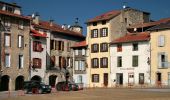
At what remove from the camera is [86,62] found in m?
81.4

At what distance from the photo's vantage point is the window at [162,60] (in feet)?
223

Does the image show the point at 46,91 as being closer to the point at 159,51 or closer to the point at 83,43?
the point at 159,51

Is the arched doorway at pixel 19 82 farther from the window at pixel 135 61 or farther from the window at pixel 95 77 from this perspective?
the window at pixel 135 61

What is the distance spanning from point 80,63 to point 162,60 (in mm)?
19384

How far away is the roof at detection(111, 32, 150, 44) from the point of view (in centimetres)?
7178

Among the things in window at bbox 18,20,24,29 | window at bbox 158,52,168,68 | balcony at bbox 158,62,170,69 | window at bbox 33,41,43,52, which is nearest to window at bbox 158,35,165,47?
window at bbox 158,52,168,68

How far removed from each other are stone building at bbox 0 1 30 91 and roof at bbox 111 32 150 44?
56.3ft

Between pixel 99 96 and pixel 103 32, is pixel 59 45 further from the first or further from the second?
pixel 99 96

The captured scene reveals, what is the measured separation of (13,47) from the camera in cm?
6706

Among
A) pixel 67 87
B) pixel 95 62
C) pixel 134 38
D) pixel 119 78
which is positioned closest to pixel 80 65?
pixel 95 62

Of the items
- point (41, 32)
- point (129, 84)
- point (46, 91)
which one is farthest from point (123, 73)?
point (46, 91)

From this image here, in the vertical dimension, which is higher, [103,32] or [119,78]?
[103,32]

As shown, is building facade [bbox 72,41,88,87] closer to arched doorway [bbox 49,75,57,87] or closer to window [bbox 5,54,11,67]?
arched doorway [bbox 49,75,57,87]

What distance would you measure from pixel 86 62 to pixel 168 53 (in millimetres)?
19201
